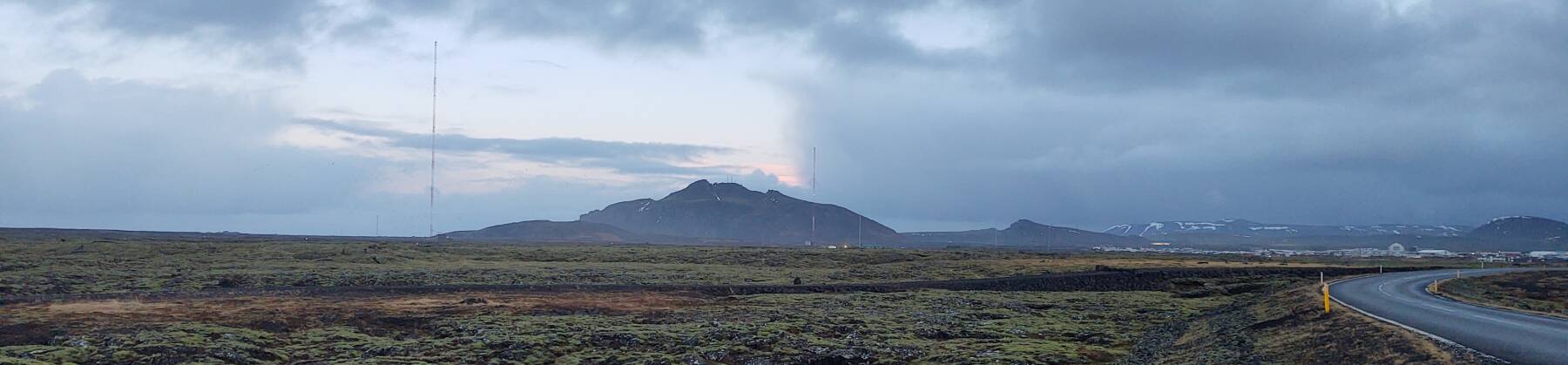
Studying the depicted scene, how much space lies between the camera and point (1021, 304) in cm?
4562

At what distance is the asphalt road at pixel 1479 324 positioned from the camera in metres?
18.5

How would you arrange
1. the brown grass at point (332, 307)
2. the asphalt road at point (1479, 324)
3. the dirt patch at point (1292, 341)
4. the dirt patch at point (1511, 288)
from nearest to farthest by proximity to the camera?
the asphalt road at point (1479, 324) < the dirt patch at point (1292, 341) < the brown grass at point (332, 307) < the dirt patch at point (1511, 288)

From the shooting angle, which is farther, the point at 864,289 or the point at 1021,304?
the point at 864,289

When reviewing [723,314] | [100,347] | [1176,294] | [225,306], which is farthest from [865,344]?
[1176,294]

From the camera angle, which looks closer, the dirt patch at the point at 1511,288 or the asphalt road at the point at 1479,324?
the asphalt road at the point at 1479,324

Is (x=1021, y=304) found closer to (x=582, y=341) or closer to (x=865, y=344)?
(x=865, y=344)

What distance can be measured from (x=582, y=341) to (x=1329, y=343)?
20.3 m

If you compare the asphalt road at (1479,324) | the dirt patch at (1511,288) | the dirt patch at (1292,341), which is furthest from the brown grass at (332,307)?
the dirt patch at (1511,288)

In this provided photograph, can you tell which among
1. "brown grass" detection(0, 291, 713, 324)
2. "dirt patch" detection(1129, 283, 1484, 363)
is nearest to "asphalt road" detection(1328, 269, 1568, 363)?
"dirt patch" detection(1129, 283, 1484, 363)

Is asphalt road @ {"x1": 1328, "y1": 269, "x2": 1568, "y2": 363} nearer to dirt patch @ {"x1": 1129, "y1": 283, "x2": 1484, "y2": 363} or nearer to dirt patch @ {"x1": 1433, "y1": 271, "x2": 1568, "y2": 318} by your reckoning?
dirt patch @ {"x1": 1129, "y1": 283, "x2": 1484, "y2": 363}

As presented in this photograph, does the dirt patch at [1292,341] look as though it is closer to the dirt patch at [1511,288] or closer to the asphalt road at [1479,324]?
the asphalt road at [1479,324]

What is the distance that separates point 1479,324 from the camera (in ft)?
79.5

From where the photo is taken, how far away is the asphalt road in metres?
18.5

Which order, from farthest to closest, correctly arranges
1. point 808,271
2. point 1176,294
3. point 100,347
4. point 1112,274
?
point 808,271 < point 1112,274 < point 1176,294 < point 100,347
